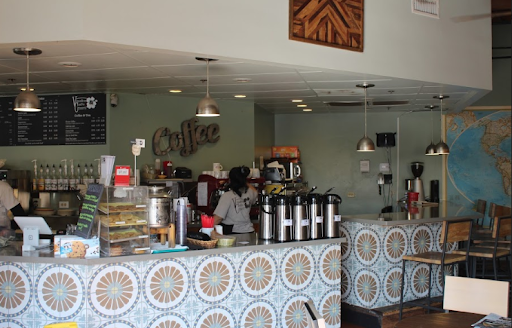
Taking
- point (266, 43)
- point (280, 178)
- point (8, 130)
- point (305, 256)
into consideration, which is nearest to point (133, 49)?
point (266, 43)

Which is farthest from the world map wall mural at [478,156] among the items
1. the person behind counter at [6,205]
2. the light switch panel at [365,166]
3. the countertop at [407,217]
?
the person behind counter at [6,205]

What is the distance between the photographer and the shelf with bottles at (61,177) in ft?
23.1

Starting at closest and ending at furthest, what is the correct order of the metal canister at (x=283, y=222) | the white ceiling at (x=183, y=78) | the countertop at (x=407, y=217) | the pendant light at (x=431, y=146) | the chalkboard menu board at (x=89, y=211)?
the chalkboard menu board at (x=89, y=211)
the white ceiling at (x=183, y=78)
the metal canister at (x=283, y=222)
the countertop at (x=407, y=217)
the pendant light at (x=431, y=146)

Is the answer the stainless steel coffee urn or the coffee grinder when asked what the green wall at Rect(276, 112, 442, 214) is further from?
the stainless steel coffee urn

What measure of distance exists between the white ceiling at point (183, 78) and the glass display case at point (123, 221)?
1.16 meters

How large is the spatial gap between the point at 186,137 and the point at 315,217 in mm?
3153

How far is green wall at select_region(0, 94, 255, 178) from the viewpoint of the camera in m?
7.12

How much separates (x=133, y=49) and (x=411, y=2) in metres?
3.21

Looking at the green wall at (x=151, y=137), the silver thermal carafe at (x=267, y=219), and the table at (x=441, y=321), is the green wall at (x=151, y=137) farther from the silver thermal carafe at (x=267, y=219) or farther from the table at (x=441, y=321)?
the table at (x=441, y=321)

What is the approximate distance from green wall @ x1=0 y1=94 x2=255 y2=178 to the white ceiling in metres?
0.23

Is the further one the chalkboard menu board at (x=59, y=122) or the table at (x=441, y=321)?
the chalkboard menu board at (x=59, y=122)

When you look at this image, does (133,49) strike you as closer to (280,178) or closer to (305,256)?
(305,256)

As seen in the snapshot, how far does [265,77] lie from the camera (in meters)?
5.91

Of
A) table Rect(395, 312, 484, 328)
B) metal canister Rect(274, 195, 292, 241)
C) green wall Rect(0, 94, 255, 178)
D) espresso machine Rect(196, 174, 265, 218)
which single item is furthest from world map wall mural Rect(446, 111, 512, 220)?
table Rect(395, 312, 484, 328)
